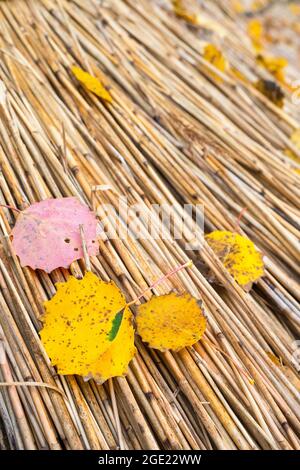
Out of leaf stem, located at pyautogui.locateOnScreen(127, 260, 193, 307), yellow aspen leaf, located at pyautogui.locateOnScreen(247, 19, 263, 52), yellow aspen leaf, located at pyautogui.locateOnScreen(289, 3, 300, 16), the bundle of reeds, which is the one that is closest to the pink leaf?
the bundle of reeds

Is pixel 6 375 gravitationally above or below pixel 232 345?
below

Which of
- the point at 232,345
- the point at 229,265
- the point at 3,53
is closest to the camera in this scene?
the point at 232,345

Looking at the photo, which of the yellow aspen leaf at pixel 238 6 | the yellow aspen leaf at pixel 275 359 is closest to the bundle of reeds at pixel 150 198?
the yellow aspen leaf at pixel 275 359

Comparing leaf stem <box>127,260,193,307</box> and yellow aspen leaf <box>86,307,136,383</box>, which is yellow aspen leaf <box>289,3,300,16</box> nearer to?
leaf stem <box>127,260,193,307</box>

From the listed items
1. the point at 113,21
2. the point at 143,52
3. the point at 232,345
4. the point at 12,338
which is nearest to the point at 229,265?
the point at 232,345

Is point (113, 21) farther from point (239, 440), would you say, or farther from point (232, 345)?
point (239, 440)

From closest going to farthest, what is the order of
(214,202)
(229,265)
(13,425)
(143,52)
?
→ (13,425), (229,265), (214,202), (143,52)

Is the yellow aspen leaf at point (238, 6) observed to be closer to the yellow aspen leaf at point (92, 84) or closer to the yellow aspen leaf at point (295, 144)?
the yellow aspen leaf at point (295, 144)

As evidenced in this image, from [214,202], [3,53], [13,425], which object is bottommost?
[13,425]
